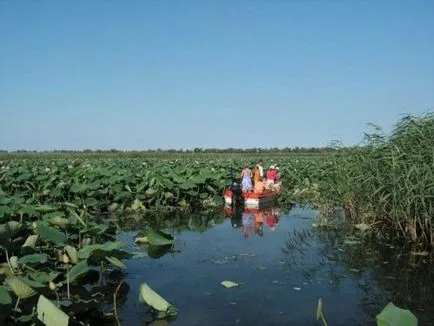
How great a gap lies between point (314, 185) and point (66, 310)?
14.0 metres

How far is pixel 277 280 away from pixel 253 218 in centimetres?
586

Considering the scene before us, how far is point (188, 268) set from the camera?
700 cm

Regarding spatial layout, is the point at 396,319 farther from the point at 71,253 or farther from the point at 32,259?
the point at 71,253

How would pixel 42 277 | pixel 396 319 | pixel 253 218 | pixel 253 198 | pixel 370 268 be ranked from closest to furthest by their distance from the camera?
pixel 396 319, pixel 42 277, pixel 370 268, pixel 253 218, pixel 253 198

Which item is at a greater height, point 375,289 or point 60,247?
point 60,247

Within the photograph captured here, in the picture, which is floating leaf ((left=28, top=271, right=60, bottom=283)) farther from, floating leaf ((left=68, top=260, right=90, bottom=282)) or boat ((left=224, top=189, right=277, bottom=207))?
boat ((left=224, top=189, right=277, bottom=207))

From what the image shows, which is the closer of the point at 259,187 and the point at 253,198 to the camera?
the point at 253,198

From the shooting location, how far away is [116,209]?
12867 millimetres

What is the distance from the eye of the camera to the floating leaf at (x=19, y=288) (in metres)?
3.47

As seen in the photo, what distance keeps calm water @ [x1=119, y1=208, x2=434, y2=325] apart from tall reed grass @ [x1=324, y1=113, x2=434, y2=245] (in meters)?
0.65

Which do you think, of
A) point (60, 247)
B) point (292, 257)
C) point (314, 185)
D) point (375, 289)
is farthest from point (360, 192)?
point (314, 185)

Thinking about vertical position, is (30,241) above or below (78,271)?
above

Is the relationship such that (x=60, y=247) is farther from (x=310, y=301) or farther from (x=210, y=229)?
(x=210, y=229)

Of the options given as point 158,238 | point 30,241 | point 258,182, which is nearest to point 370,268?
point 158,238
